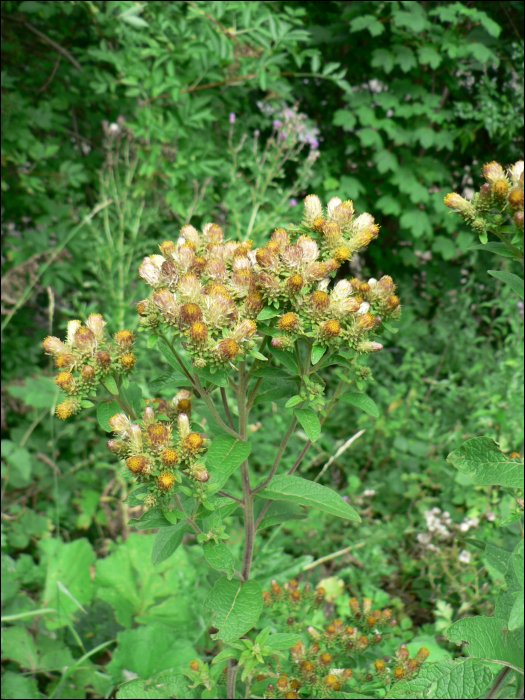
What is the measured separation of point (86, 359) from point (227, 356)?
364mm

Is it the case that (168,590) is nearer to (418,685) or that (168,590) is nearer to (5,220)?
(418,685)

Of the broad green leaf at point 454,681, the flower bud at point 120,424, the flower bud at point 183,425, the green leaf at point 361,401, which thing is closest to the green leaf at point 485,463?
the green leaf at point 361,401

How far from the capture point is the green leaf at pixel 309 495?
1.13 metres

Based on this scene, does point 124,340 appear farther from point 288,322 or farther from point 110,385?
point 288,322

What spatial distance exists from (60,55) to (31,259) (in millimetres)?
1323

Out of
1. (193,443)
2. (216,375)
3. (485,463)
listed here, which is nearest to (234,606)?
(193,443)

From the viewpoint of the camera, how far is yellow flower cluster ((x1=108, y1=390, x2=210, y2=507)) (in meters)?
1.08

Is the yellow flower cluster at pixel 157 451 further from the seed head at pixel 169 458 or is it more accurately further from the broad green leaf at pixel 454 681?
the broad green leaf at pixel 454 681

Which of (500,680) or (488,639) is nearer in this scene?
(488,639)

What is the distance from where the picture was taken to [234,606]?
1166 mm

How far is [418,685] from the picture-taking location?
102 centimetres

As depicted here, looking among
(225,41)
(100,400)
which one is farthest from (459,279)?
(100,400)

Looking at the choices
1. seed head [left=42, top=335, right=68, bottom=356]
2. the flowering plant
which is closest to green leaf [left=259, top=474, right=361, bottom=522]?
the flowering plant

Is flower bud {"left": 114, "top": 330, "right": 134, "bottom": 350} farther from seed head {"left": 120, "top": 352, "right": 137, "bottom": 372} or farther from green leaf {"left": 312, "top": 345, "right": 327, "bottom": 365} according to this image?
green leaf {"left": 312, "top": 345, "right": 327, "bottom": 365}
